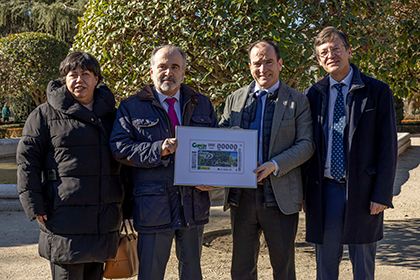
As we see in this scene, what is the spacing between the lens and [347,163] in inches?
114

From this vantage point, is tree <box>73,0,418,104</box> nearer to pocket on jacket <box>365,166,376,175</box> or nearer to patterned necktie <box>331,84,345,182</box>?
patterned necktie <box>331,84,345,182</box>

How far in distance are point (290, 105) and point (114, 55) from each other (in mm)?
2377

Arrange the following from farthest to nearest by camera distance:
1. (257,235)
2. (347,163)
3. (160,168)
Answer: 1. (257,235)
2. (347,163)
3. (160,168)

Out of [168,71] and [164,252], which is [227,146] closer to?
[168,71]

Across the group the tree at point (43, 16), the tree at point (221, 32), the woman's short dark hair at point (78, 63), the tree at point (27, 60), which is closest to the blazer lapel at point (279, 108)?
the tree at point (221, 32)

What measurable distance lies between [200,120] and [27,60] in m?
14.2

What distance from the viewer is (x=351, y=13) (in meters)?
4.00

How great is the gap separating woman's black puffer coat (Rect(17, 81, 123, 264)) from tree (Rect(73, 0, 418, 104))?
1.70m

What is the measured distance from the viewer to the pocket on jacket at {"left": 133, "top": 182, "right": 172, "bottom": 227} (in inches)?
108

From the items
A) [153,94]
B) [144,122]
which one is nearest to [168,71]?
[153,94]

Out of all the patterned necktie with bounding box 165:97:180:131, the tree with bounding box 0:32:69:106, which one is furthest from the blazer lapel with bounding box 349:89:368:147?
the tree with bounding box 0:32:69:106

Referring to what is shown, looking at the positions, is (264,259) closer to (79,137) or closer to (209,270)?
(209,270)

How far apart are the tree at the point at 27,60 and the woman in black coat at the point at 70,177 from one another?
13.6m

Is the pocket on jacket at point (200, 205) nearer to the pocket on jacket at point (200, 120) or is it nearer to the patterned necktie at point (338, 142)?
the pocket on jacket at point (200, 120)
